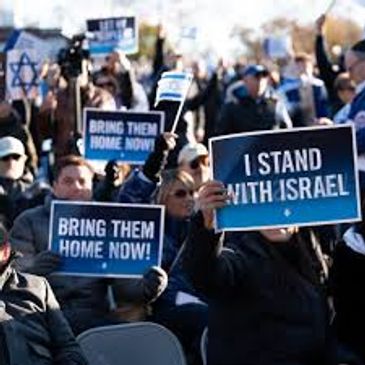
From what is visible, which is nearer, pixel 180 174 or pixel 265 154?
pixel 265 154

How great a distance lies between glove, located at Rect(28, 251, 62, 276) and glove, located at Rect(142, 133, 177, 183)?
1.68 metres

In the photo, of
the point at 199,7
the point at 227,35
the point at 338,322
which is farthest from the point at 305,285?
the point at 227,35

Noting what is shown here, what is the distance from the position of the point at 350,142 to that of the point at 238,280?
30.9 inches

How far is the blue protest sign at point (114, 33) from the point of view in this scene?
540 inches

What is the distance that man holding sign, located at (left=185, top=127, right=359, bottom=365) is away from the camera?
5672 mm

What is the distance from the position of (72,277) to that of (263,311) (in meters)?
1.95

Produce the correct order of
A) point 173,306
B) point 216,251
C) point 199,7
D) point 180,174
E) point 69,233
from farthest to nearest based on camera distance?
point 199,7 < point 180,174 < point 173,306 < point 69,233 < point 216,251

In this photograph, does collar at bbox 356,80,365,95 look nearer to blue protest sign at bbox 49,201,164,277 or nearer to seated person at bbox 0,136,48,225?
blue protest sign at bbox 49,201,164,277

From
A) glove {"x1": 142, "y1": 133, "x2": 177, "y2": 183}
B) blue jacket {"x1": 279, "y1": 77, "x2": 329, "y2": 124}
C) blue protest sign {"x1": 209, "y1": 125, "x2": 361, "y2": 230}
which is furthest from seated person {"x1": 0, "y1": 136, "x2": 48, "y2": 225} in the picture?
blue jacket {"x1": 279, "y1": 77, "x2": 329, "y2": 124}

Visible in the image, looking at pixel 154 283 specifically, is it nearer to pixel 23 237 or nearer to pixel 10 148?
pixel 23 237

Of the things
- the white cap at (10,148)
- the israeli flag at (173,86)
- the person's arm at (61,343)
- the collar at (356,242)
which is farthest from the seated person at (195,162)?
the person's arm at (61,343)

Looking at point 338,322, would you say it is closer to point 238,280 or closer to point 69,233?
point 238,280

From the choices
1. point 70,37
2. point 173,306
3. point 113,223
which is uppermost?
point 70,37

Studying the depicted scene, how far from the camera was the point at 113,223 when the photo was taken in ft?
24.2
